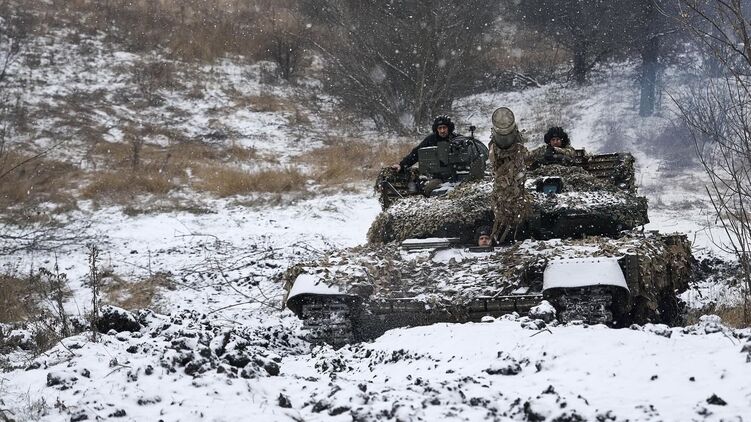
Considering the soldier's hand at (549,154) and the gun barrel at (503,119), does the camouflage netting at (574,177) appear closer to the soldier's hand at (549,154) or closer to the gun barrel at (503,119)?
the soldier's hand at (549,154)

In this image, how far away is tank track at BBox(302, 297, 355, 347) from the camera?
19.2 feet

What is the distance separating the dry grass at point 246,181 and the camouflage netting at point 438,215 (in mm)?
8170

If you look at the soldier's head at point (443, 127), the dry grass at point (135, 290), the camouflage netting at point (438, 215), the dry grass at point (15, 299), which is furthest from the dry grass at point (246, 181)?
the camouflage netting at point (438, 215)

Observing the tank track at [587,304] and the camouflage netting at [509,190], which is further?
the camouflage netting at [509,190]

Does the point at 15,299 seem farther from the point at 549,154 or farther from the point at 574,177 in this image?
the point at 574,177

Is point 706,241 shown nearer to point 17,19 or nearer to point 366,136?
point 366,136

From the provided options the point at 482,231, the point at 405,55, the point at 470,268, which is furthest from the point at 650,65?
the point at 470,268

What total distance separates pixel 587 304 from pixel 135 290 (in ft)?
20.9

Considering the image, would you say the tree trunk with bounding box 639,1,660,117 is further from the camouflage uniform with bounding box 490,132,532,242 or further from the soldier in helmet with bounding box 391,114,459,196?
the camouflage uniform with bounding box 490,132,532,242

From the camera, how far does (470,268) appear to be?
6.07m

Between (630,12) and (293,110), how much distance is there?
9.77m

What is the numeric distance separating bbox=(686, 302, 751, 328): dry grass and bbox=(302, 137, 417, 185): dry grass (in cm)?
1001

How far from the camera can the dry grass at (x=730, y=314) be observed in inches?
228

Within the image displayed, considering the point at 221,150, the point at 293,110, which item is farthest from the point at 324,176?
the point at 293,110
